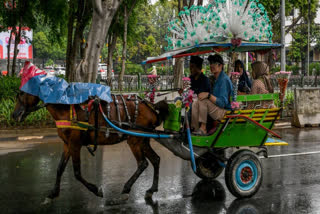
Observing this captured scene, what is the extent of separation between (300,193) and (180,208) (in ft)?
6.73

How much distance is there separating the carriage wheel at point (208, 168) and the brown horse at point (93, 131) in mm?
940

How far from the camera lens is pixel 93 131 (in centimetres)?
611

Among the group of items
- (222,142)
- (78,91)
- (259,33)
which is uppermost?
(259,33)

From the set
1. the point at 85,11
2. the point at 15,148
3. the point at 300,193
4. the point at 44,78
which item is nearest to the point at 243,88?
the point at 300,193

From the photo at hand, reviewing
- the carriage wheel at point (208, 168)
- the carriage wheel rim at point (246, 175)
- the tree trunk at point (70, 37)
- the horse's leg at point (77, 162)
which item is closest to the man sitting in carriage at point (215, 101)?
the carriage wheel rim at point (246, 175)

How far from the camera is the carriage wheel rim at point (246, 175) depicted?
6.39 metres

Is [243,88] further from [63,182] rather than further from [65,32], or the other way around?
[65,32]

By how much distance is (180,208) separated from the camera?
5.92 meters

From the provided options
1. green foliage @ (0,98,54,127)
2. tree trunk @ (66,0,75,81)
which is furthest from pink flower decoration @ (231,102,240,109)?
tree trunk @ (66,0,75,81)

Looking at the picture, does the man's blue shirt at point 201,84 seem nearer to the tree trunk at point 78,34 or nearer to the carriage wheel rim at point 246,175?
the carriage wheel rim at point 246,175

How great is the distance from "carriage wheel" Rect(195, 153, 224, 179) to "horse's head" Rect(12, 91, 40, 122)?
113 inches

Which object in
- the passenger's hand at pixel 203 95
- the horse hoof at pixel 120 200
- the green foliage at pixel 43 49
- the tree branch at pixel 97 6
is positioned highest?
the green foliage at pixel 43 49

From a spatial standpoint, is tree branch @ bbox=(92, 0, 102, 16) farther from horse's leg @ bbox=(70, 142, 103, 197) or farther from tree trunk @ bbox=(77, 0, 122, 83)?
horse's leg @ bbox=(70, 142, 103, 197)

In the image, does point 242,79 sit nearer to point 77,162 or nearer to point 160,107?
point 160,107
